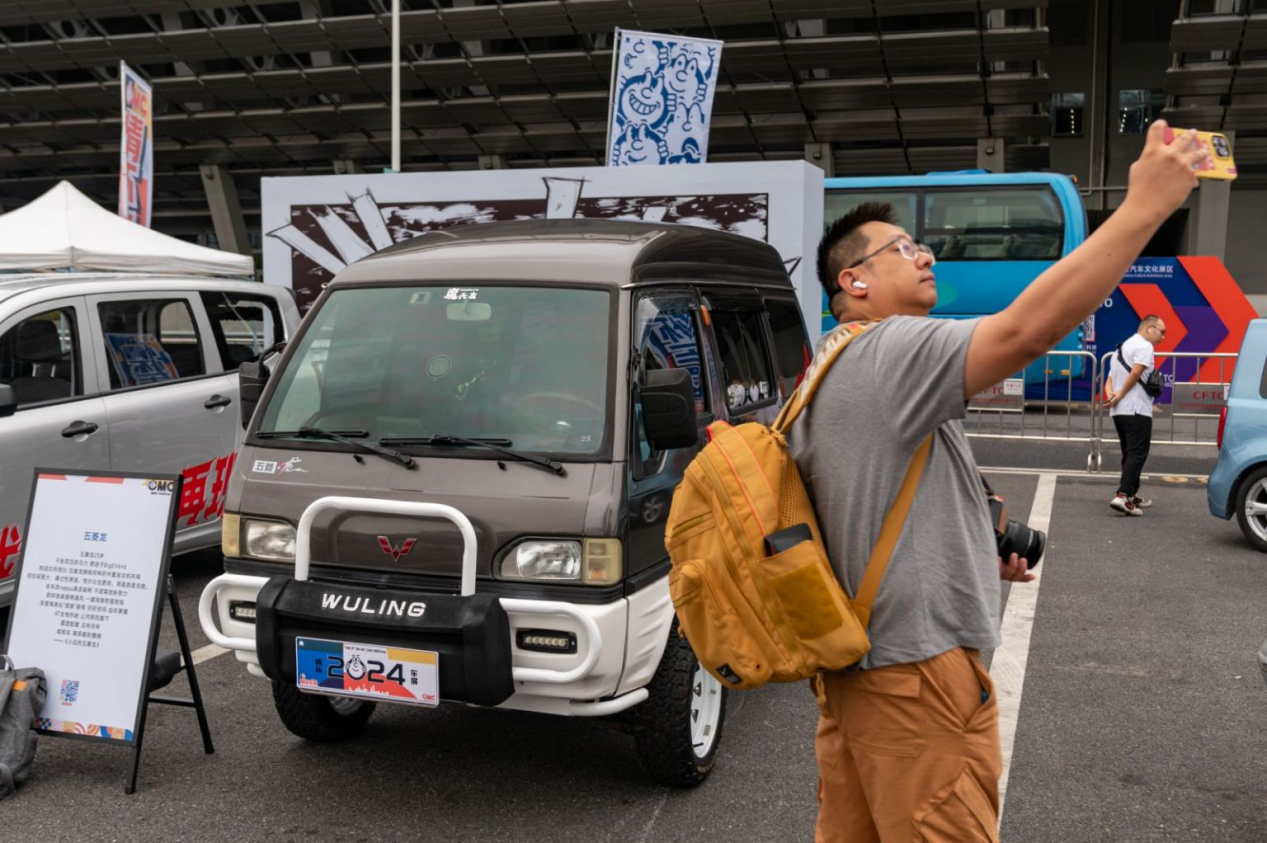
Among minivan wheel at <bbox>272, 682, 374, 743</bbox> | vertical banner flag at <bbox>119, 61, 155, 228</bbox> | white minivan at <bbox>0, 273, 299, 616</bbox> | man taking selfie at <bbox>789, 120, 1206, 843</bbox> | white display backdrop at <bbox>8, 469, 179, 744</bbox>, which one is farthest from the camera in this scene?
vertical banner flag at <bbox>119, 61, 155, 228</bbox>

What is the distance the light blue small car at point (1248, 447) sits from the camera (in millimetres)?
8648

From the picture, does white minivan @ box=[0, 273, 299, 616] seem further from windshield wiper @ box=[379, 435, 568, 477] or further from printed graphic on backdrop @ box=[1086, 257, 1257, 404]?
printed graphic on backdrop @ box=[1086, 257, 1257, 404]

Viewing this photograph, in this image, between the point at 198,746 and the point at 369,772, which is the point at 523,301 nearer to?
the point at 369,772

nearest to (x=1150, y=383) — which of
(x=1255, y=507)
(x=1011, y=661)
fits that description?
(x=1255, y=507)

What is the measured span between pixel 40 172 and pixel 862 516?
45.5 metres

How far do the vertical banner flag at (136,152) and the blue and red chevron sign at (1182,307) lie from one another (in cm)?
1505

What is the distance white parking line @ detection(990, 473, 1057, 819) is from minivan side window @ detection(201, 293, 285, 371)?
477cm

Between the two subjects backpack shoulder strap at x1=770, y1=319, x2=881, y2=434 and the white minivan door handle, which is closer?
backpack shoulder strap at x1=770, y1=319, x2=881, y2=434

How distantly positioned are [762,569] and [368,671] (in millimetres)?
1983

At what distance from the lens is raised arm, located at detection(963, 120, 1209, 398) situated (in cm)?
202

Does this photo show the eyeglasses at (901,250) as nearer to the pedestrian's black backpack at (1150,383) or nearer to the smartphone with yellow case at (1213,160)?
the smartphone with yellow case at (1213,160)

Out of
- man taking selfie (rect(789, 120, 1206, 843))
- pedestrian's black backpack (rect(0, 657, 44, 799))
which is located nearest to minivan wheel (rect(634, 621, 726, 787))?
man taking selfie (rect(789, 120, 1206, 843))

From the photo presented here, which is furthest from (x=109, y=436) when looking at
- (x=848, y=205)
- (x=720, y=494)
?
(x=848, y=205)

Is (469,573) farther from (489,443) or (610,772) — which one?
(610,772)
